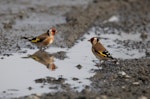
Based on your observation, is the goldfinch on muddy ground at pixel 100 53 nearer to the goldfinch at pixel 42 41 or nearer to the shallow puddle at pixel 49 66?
the shallow puddle at pixel 49 66

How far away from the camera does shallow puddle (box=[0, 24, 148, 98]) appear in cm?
1013

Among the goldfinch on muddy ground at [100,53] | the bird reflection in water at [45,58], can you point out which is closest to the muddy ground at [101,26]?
the goldfinch on muddy ground at [100,53]

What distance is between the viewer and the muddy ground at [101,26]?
9.84 m

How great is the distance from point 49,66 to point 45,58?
3.20ft

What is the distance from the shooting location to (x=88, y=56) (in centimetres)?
1318

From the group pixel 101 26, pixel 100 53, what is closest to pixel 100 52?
pixel 100 53

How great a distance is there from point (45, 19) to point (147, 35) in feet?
11.2

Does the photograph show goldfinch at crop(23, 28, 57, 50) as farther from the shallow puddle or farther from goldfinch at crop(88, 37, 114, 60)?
goldfinch at crop(88, 37, 114, 60)

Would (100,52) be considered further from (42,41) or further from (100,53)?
(42,41)

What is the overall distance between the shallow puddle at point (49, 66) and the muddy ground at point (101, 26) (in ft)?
0.80

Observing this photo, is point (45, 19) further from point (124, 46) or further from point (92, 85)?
point (92, 85)

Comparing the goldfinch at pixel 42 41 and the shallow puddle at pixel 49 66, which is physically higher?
the goldfinch at pixel 42 41

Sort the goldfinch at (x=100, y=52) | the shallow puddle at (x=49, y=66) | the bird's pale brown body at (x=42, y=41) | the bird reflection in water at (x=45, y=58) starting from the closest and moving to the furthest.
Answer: the shallow puddle at (x=49, y=66), the bird reflection in water at (x=45, y=58), the goldfinch at (x=100, y=52), the bird's pale brown body at (x=42, y=41)

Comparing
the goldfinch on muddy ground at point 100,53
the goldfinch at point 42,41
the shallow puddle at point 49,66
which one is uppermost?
the goldfinch at point 42,41
